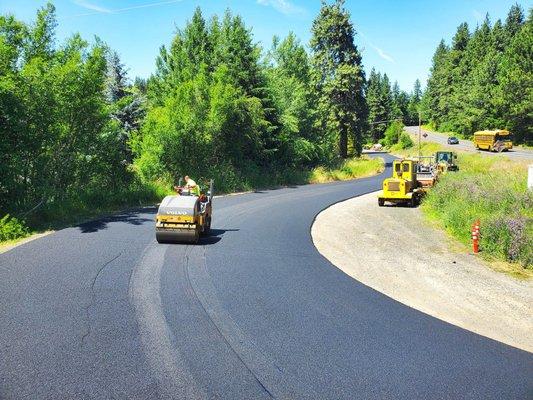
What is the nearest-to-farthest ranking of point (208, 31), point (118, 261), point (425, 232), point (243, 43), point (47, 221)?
point (118, 261) → point (47, 221) → point (425, 232) → point (243, 43) → point (208, 31)

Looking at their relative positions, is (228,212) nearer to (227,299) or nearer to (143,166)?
(143,166)

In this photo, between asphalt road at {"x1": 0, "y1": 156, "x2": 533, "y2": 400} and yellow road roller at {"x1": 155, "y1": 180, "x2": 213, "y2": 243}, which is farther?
yellow road roller at {"x1": 155, "y1": 180, "x2": 213, "y2": 243}

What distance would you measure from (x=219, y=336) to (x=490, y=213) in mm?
14118

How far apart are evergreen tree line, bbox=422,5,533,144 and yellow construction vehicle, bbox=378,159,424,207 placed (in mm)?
45405

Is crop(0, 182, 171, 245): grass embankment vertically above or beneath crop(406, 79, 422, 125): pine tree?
beneath

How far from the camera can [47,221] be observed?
1611 centimetres

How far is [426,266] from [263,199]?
563 inches

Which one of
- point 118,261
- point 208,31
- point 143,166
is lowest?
point 118,261

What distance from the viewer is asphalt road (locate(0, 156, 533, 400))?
574 cm

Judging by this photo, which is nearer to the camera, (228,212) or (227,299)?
(227,299)

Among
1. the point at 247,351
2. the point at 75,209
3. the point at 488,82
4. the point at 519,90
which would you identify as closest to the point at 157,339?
the point at 247,351

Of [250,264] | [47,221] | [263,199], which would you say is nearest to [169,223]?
[250,264]

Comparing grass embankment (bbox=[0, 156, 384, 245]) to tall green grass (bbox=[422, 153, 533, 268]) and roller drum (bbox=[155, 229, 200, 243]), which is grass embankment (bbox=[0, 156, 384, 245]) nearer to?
roller drum (bbox=[155, 229, 200, 243])

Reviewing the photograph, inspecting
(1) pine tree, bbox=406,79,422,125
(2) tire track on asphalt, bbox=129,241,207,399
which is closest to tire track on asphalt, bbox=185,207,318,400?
(2) tire track on asphalt, bbox=129,241,207,399
